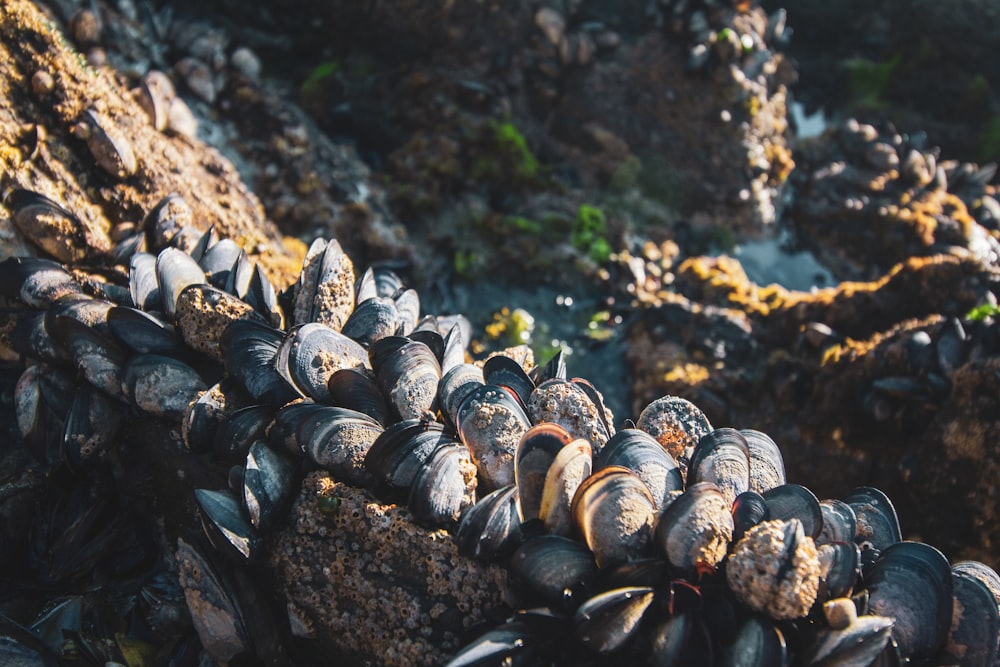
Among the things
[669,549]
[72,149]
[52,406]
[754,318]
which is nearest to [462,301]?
[754,318]

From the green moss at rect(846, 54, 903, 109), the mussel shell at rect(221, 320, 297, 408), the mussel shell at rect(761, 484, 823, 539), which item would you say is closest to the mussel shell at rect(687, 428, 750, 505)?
the mussel shell at rect(761, 484, 823, 539)

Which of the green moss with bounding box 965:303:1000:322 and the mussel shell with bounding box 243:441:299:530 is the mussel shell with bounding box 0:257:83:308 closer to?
the mussel shell with bounding box 243:441:299:530

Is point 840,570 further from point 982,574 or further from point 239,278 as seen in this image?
point 239,278

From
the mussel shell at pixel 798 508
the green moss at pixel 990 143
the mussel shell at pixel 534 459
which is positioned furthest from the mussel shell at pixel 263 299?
the green moss at pixel 990 143

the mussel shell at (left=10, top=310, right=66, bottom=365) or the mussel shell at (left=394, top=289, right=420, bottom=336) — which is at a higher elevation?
the mussel shell at (left=10, top=310, right=66, bottom=365)

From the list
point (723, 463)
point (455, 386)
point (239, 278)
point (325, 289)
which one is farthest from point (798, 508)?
point (239, 278)

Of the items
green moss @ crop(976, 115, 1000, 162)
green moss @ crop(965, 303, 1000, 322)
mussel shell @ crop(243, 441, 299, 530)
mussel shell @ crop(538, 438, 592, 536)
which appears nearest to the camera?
mussel shell @ crop(538, 438, 592, 536)
